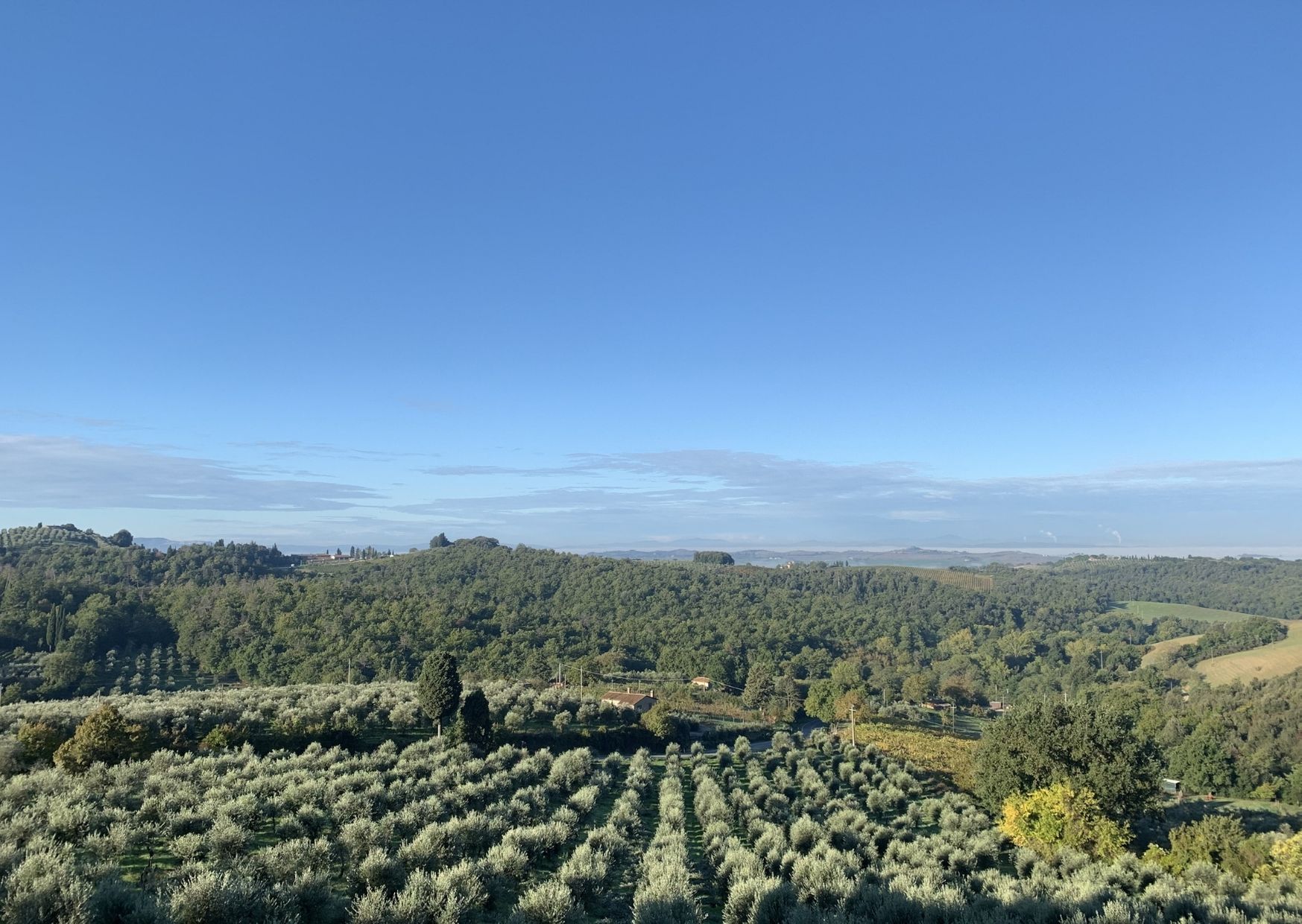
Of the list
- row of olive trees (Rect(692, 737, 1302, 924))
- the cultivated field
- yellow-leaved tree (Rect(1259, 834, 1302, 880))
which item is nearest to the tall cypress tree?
the cultivated field

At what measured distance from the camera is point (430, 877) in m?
13.3

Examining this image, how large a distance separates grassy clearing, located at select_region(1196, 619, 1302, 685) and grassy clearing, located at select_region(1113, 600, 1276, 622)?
5968 cm

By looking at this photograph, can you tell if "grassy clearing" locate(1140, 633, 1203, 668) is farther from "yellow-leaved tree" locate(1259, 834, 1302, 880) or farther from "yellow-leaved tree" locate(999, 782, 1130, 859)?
"yellow-leaved tree" locate(1259, 834, 1302, 880)

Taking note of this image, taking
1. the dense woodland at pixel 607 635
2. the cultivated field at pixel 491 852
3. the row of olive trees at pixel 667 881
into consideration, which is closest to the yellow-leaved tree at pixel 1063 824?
the cultivated field at pixel 491 852

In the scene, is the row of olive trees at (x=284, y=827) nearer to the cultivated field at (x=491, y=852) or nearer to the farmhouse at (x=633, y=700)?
the cultivated field at (x=491, y=852)

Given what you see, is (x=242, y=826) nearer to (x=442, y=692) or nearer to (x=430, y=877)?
(x=430, y=877)

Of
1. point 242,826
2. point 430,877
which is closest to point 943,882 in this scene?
point 430,877

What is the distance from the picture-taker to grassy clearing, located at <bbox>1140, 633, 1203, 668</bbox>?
4195 inches

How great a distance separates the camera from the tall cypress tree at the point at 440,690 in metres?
35.1

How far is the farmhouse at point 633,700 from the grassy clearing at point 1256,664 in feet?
259

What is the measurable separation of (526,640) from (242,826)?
236ft

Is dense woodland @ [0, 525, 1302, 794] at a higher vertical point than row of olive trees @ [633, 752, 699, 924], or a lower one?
lower

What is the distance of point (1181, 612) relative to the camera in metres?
164

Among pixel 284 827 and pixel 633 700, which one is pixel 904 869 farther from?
pixel 633 700
